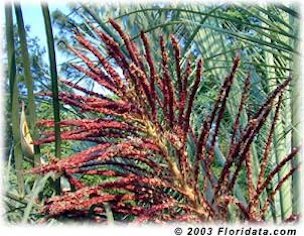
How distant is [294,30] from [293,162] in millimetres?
218

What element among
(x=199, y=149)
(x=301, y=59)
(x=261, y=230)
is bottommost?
(x=261, y=230)

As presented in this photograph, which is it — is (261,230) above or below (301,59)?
below

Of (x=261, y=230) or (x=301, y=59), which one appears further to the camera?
(x=301, y=59)

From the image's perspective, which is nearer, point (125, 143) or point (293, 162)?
point (125, 143)

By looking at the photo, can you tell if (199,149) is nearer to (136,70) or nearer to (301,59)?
(136,70)

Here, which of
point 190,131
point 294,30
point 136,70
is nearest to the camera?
point 136,70

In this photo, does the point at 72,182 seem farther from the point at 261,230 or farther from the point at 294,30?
the point at 294,30

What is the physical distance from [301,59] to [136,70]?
309mm

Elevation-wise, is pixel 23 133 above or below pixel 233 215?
above

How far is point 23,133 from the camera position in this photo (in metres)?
0.69

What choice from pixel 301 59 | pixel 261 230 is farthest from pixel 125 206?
pixel 301 59

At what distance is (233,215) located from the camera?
0.75 m

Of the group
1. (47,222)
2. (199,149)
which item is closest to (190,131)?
(199,149)

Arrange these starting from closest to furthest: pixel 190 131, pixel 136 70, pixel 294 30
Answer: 1. pixel 136 70
2. pixel 190 131
3. pixel 294 30
